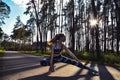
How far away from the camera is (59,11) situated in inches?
2630

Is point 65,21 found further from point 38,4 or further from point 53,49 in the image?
point 53,49

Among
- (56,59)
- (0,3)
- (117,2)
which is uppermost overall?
(0,3)

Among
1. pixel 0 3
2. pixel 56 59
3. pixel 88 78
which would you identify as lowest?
pixel 88 78

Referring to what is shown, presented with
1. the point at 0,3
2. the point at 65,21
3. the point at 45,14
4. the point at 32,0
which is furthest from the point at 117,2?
the point at 65,21

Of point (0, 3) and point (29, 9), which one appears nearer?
point (0, 3)

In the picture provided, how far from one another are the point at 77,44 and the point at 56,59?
7474cm

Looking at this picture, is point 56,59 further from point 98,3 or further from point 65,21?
point 65,21

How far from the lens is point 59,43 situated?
10.8m

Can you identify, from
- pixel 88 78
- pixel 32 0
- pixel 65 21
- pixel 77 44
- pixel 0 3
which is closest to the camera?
pixel 88 78

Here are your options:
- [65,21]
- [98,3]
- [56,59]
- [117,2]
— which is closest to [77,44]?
[65,21]

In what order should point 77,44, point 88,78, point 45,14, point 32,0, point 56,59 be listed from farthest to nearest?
point 77,44 < point 45,14 < point 32,0 < point 56,59 < point 88,78

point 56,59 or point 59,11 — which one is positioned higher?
point 59,11

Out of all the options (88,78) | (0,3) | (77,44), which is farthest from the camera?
(77,44)

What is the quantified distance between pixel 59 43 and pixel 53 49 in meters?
0.34
